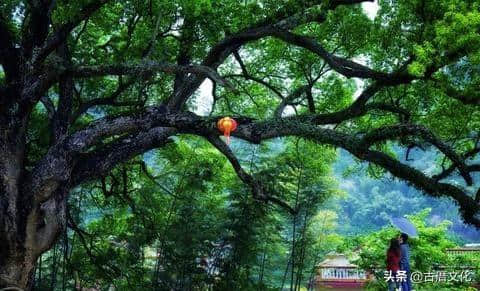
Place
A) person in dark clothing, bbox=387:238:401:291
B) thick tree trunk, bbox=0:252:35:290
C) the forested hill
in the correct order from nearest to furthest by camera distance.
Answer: thick tree trunk, bbox=0:252:35:290 → person in dark clothing, bbox=387:238:401:291 → the forested hill

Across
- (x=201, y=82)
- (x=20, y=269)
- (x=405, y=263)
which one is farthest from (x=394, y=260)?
(x=20, y=269)

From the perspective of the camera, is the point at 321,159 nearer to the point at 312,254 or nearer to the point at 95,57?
the point at 312,254

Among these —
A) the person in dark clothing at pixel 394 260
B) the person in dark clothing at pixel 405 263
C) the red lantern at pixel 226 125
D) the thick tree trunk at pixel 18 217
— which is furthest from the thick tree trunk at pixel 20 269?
the person in dark clothing at pixel 405 263

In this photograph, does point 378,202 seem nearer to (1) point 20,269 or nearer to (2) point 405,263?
(2) point 405,263

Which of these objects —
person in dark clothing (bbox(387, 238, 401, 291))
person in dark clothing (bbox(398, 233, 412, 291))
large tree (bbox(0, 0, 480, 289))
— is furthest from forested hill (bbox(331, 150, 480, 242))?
person in dark clothing (bbox(387, 238, 401, 291))

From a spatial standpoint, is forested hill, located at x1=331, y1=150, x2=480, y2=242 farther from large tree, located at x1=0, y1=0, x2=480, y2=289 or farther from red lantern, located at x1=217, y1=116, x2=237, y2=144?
red lantern, located at x1=217, y1=116, x2=237, y2=144

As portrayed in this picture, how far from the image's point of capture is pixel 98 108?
33.4ft

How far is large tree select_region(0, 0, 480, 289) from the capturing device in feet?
17.1

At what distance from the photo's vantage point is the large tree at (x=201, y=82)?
5.20 meters

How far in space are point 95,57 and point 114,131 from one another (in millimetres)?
3200

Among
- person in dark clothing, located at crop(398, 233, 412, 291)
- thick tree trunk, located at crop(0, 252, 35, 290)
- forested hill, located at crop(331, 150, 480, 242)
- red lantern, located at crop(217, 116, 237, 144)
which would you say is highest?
forested hill, located at crop(331, 150, 480, 242)

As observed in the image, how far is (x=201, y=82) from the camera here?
692 centimetres

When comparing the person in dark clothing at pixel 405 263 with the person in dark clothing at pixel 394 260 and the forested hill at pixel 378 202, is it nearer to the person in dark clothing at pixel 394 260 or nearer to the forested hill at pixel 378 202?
the person in dark clothing at pixel 394 260

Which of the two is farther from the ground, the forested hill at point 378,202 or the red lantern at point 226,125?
the forested hill at point 378,202
